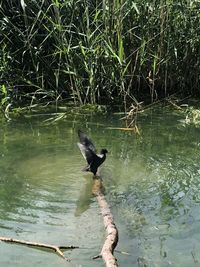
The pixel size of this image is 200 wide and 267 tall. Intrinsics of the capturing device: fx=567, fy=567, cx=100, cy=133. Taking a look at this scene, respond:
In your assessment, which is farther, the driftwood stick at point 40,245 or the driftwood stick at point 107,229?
the driftwood stick at point 40,245

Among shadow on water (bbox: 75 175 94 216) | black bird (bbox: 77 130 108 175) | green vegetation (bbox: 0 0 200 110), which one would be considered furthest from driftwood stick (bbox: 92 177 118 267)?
green vegetation (bbox: 0 0 200 110)

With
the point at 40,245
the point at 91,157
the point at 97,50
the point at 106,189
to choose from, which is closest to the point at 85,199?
the point at 106,189

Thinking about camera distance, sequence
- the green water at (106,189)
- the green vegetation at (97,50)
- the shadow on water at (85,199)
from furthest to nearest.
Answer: the green vegetation at (97,50) < the shadow on water at (85,199) < the green water at (106,189)

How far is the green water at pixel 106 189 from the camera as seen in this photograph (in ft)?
11.1

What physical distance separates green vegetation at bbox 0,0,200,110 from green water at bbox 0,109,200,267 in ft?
1.68

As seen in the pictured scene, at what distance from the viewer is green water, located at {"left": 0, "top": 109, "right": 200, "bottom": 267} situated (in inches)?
133

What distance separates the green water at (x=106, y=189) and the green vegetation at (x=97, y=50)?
511 mm

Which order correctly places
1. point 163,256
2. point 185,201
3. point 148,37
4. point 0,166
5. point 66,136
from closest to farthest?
point 163,256 → point 185,201 → point 0,166 → point 66,136 → point 148,37

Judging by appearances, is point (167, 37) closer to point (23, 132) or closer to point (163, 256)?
point (23, 132)

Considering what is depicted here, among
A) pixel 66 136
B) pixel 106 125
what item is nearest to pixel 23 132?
pixel 66 136

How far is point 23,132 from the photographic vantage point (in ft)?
19.7

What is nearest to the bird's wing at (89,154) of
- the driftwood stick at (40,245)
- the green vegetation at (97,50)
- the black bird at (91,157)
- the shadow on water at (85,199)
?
the black bird at (91,157)

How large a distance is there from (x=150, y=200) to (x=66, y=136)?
6.25 feet

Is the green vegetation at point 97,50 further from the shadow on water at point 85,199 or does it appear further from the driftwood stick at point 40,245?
the driftwood stick at point 40,245
